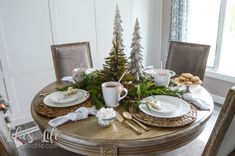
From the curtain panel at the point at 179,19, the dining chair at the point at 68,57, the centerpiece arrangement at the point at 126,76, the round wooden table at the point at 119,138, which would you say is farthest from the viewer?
the curtain panel at the point at 179,19

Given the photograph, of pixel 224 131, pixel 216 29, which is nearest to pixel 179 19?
pixel 216 29

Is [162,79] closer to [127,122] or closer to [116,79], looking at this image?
[116,79]

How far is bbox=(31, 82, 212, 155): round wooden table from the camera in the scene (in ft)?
3.20

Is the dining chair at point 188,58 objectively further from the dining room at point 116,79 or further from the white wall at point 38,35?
the white wall at point 38,35

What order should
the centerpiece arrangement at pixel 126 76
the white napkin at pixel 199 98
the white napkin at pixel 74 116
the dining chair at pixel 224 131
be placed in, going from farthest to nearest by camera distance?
the centerpiece arrangement at pixel 126 76
the white napkin at pixel 199 98
the white napkin at pixel 74 116
the dining chair at pixel 224 131

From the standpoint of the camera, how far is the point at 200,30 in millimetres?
3242

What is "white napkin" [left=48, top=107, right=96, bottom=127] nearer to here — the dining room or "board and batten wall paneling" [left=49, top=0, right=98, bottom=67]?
the dining room

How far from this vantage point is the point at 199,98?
4.41ft

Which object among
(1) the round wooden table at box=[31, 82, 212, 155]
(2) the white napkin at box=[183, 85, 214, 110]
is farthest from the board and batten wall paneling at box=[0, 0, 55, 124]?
(2) the white napkin at box=[183, 85, 214, 110]

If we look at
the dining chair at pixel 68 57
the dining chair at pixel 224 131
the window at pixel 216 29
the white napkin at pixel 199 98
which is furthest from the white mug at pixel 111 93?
the window at pixel 216 29

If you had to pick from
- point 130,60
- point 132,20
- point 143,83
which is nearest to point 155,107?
point 143,83

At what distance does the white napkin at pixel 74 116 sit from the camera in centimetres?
110

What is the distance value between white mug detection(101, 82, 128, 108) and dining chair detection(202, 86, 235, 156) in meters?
0.55

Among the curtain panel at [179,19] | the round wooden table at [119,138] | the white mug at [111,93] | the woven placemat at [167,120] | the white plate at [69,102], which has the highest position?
the curtain panel at [179,19]
